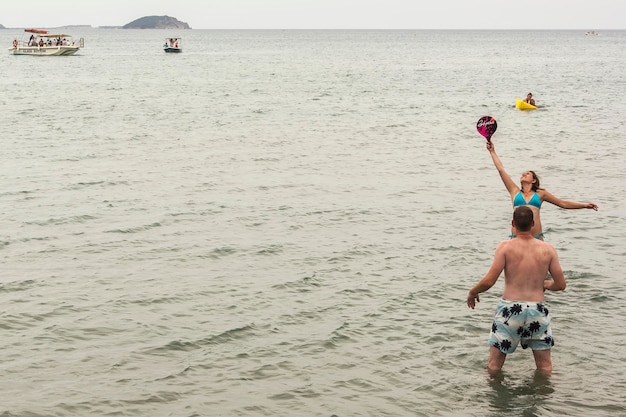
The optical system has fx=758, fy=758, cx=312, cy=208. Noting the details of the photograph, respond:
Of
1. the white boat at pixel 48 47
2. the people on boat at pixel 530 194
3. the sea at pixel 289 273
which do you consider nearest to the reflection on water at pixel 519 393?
the sea at pixel 289 273

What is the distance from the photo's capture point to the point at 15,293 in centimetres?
1109

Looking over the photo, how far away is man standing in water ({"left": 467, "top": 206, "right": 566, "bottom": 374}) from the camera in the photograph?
23.3 feet

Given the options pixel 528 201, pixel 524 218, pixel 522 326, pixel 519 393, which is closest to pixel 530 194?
pixel 528 201

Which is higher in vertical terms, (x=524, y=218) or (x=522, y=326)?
(x=524, y=218)

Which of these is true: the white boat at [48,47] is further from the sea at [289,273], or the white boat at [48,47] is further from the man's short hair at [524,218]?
the man's short hair at [524,218]

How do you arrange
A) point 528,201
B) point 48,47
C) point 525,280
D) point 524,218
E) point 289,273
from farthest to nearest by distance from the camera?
1. point 48,47
2. point 289,273
3. point 528,201
4. point 525,280
5. point 524,218

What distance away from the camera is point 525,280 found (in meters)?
7.15

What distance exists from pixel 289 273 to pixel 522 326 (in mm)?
5500

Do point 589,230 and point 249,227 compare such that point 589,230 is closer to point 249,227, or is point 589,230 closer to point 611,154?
point 249,227

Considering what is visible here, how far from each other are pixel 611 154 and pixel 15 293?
19339 mm

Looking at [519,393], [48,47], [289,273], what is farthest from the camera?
[48,47]

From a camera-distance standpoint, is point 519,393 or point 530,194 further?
point 530,194

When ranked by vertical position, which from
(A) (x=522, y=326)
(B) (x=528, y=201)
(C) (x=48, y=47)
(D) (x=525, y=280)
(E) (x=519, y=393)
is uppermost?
(C) (x=48, y=47)

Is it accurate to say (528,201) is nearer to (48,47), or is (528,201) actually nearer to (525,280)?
(525,280)
